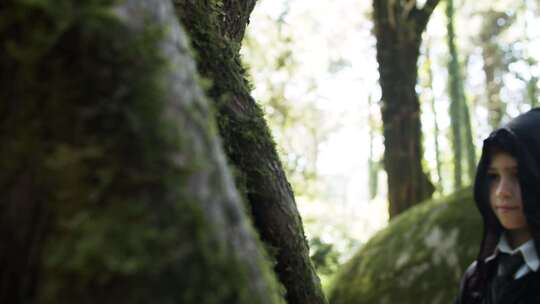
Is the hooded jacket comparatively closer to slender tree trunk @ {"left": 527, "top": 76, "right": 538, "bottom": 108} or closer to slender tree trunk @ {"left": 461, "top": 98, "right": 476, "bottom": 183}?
slender tree trunk @ {"left": 461, "top": 98, "right": 476, "bottom": 183}

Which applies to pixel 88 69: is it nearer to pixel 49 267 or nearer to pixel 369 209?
pixel 49 267

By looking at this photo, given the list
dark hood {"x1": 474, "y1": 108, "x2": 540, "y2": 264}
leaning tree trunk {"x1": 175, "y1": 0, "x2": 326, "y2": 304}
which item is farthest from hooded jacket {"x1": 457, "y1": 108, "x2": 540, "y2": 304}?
leaning tree trunk {"x1": 175, "y1": 0, "x2": 326, "y2": 304}

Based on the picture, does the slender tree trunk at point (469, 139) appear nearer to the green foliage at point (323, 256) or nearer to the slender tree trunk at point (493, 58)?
the green foliage at point (323, 256)

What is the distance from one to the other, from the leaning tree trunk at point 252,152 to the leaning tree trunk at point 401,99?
525 centimetres

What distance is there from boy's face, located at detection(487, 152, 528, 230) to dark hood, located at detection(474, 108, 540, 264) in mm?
41

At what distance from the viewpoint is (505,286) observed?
286cm

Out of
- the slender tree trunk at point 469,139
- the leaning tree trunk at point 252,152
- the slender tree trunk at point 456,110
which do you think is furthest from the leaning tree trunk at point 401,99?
the leaning tree trunk at point 252,152

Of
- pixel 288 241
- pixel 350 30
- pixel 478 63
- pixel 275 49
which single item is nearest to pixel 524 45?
pixel 478 63

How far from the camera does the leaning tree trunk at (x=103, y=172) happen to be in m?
0.67

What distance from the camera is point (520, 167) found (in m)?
2.82

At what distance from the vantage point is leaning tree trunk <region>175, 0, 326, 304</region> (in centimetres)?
144

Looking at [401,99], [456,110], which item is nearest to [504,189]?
[401,99]

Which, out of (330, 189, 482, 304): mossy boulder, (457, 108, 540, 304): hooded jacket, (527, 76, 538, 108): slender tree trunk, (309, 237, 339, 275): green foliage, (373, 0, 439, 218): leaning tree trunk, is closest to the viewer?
(457, 108, 540, 304): hooded jacket

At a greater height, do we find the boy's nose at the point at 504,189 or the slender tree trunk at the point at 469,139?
the slender tree trunk at the point at 469,139
